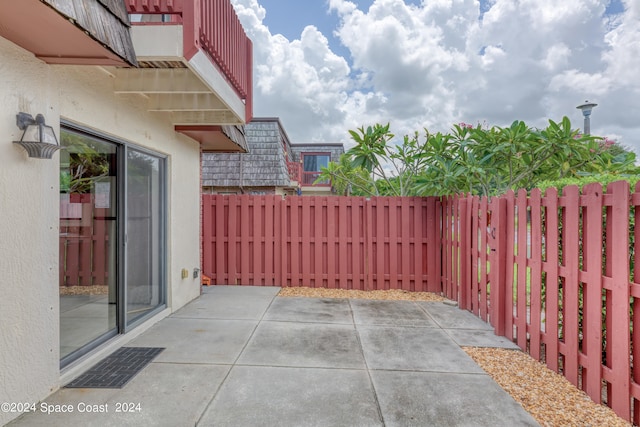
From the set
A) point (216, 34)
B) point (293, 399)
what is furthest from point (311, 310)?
point (216, 34)

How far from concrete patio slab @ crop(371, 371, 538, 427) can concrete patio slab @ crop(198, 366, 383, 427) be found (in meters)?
→ 0.15

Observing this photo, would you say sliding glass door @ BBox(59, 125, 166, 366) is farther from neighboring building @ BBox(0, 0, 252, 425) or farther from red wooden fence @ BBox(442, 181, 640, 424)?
red wooden fence @ BBox(442, 181, 640, 424)

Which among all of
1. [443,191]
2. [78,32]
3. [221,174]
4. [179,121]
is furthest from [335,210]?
[221,174]

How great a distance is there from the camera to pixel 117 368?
2916mm

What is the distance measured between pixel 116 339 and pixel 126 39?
288cm

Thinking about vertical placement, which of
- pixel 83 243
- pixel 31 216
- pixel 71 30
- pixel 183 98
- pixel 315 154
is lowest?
pixel 83 243

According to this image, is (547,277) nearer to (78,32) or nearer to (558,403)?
(558,403)

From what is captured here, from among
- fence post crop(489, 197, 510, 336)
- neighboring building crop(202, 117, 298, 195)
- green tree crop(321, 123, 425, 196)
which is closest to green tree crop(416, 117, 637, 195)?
green tree crop(321, 123, 425, 196)

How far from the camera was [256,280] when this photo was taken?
6.43 meters

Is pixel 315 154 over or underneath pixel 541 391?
over

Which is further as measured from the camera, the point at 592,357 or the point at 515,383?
the point at 515,383

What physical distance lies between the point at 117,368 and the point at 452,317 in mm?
4055

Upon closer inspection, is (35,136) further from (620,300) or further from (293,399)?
(620,300)

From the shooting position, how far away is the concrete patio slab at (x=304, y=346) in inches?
120
